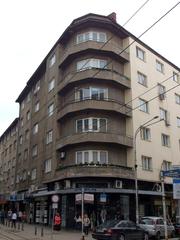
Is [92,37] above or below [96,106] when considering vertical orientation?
above

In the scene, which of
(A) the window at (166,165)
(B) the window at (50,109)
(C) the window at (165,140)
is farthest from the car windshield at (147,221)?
(B) the window at (50,109)

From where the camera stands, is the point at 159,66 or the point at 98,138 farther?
the point at 159,66

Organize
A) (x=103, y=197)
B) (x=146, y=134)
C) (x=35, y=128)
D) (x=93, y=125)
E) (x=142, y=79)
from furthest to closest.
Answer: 1. (x=35, y=128)
2. (x=142, y=79)
3. (x=146, y=134)
4. (x=93, y=125)
5. (x=103, y=197)

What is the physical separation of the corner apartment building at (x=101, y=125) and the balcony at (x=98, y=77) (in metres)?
0.10

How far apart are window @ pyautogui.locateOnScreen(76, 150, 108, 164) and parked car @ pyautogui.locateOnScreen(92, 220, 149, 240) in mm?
9907

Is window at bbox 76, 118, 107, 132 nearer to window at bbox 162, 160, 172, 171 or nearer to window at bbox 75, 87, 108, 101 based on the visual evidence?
window at bbox 75, 87, 108, 101

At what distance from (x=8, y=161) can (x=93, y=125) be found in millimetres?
33605

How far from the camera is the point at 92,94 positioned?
33.9 metres

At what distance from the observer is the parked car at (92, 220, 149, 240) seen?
2156cm

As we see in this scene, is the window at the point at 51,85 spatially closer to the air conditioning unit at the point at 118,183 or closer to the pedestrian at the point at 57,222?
the air conditioning unit at the point at 118,183

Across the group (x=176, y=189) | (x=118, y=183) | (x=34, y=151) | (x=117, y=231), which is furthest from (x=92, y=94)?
(x=176, y=189)

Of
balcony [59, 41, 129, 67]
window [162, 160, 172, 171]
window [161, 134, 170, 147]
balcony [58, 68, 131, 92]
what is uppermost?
balcony [59, 41, 129, 67]

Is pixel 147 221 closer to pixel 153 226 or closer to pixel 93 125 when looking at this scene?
pixel 153 226

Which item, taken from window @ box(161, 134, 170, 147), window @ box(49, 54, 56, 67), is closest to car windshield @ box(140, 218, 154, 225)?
window @ box(161, 134, 170, 147)
